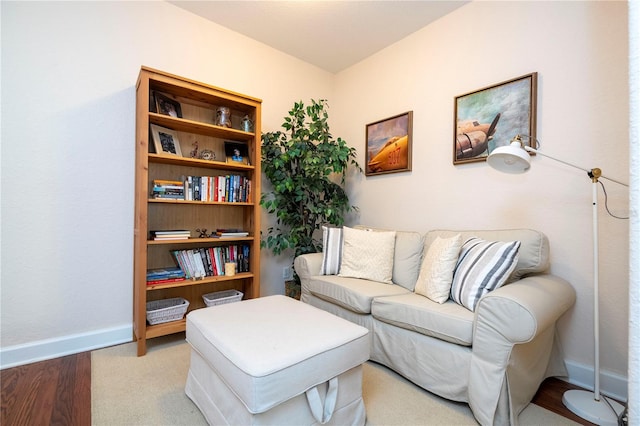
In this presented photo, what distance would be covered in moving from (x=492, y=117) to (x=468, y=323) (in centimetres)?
149

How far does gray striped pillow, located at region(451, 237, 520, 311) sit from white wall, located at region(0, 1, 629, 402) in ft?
1.69

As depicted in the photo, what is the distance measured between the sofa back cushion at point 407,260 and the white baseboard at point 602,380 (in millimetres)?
985

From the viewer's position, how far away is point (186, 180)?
2227mm

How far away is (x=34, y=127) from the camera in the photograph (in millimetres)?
1820

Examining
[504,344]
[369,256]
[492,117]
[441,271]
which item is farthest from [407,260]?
[492,117]

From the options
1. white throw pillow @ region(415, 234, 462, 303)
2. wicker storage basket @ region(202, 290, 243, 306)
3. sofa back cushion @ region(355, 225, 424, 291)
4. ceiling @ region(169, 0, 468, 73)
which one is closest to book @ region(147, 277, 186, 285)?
wicker storage basket @ region(202, 290, 243, 306)

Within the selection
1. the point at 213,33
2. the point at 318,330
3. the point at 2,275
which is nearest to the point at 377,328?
the point at 318,330

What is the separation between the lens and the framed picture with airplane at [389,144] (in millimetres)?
2629

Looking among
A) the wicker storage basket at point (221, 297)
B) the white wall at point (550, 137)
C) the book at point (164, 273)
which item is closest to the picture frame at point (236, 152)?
the book at point (164, 273)

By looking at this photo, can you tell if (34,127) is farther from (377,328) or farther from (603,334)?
(603,334)

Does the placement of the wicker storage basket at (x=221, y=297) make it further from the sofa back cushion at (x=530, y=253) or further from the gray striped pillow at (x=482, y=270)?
the sofa back cushion at (x=530, y=253)

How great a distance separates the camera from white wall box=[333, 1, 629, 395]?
5.22ft

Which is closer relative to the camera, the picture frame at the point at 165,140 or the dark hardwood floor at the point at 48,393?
the dark hardwood floor at the point at 48,393

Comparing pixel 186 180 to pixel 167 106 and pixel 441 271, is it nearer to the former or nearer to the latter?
pixel 167 106
